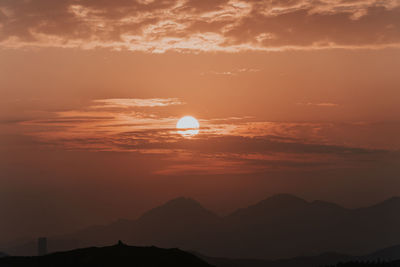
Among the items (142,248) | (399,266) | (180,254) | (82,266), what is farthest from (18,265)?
(399,266)

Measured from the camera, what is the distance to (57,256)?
8125cm

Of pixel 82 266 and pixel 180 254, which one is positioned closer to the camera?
pixel 82 266

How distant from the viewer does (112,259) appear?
255ft

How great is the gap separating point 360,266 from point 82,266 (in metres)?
43.6

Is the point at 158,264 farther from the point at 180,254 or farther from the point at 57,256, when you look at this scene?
the point at 57,256

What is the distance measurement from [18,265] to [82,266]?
441 inches

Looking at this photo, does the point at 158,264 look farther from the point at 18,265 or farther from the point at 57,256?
the point at 18,265

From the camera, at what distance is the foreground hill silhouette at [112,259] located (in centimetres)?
7706

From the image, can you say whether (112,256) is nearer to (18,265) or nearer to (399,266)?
(18,265)

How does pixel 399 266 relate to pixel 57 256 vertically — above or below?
below

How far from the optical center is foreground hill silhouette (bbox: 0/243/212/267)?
7706 cm

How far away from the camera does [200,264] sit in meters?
81.6

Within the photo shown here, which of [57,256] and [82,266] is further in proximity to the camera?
[57,256]

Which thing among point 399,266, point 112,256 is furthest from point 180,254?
point 399,266
